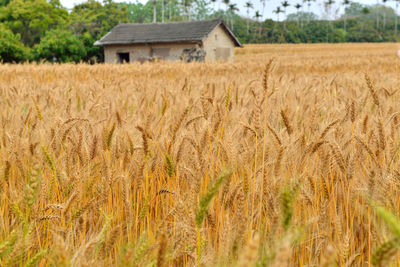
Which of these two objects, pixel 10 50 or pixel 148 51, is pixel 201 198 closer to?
pixel 148 51

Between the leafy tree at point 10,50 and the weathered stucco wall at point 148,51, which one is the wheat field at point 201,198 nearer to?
the weathered stucco wall at point 148,51

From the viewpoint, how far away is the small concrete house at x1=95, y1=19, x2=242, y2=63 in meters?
26.2

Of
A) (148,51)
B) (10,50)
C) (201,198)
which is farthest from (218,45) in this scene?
(201,198)

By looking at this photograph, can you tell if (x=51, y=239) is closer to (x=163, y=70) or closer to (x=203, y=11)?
(x=163, y=70)

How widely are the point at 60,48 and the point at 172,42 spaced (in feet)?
27.2

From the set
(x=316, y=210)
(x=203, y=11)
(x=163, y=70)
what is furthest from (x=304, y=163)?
(x=203, y=11)

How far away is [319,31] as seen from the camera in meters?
75.9

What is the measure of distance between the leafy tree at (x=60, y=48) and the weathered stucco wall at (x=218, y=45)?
9.93 meters

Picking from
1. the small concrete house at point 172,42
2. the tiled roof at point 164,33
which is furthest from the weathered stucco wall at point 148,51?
the tiled roof at point 164,33

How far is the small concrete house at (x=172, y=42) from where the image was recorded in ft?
86.0

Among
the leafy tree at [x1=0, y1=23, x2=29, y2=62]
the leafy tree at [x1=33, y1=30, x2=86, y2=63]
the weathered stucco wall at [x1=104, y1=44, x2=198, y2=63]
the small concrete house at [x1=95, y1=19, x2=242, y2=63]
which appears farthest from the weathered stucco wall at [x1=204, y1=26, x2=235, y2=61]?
the leafy tree at [x1=0, y1=23, x2=29, y2=62]

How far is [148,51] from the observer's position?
28.4 m

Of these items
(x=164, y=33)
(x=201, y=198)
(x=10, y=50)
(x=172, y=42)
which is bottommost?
(x=201, y=198)

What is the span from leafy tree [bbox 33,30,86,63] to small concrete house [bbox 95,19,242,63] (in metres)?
2.04
